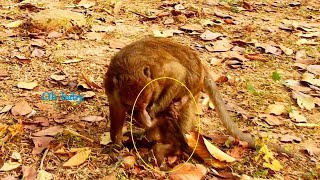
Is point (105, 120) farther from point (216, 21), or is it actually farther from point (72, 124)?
point (216, 21)

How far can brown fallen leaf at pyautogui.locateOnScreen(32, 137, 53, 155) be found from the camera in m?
3.82

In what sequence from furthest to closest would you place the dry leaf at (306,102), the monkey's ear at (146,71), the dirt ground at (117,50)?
1. the dry leaf at (306,102)
2. the dirt ground at (117,50)
3. the monkey's ear at (146,71)

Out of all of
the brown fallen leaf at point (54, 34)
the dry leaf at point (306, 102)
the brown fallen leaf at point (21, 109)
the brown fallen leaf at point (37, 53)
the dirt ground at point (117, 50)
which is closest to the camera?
the dirt ground at point (117, 50)

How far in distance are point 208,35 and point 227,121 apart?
2.31 m

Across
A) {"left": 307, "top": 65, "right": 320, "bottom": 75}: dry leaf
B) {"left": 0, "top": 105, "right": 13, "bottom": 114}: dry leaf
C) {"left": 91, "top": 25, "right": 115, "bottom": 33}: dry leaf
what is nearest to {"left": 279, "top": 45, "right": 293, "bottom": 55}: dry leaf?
{"left": 307, "top": 65, "right": 320, "bottom": 75}: dry leaf

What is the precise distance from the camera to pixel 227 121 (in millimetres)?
4203

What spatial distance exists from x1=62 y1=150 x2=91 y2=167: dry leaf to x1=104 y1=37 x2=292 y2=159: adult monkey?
27 cm

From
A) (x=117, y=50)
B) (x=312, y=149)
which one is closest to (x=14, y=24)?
(x=117, y=50)

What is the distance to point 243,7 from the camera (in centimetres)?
757

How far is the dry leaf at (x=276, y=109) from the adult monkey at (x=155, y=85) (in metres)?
0.63

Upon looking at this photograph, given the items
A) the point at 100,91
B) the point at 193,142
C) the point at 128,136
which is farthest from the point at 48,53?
the point at 193,142

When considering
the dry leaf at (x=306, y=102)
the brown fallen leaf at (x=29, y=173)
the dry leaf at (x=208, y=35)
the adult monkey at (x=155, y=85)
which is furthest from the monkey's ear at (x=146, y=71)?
the dry leaf at (x=208, y=35)

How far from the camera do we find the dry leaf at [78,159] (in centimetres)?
366

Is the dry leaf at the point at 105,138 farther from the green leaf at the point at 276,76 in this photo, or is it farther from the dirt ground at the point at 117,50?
the green leaf at the point at 276,76
